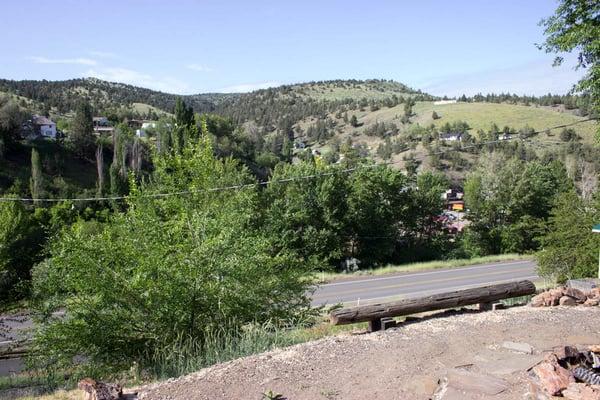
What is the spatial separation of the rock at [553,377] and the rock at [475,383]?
1.23ft

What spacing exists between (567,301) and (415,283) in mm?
17476

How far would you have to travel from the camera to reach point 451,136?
12112cm

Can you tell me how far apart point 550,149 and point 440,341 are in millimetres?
102042

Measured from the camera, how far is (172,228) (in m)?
9.14

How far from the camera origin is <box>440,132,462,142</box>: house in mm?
117025

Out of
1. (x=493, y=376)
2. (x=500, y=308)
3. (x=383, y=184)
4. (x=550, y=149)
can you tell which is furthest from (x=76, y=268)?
(x=550, y=149)

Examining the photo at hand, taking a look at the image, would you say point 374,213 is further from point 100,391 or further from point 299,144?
point 299,144

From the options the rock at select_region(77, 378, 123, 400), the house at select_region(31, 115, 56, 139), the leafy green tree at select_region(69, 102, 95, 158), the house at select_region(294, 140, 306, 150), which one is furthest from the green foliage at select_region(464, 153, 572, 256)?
the house at select_region(294, 140, 306, 150)

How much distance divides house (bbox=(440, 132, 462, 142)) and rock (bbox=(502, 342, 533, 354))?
11418 centimetres

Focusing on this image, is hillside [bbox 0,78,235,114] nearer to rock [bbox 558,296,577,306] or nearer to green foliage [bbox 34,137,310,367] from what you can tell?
green foliage [bbox 34,137,310,367]

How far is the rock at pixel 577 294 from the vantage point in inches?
378

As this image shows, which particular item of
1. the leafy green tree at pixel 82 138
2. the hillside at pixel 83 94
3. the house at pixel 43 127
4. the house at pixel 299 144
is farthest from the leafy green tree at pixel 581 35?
the house at pixel 299 144

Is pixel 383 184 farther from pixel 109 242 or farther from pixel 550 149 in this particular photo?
pixel 550 149

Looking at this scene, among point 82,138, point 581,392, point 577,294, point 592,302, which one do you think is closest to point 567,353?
point 581,392
